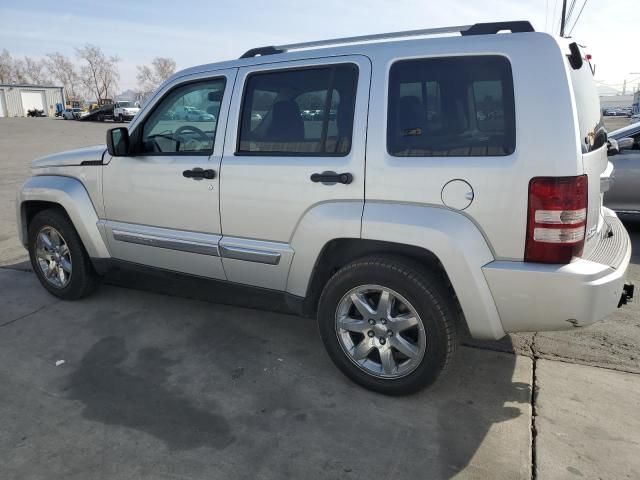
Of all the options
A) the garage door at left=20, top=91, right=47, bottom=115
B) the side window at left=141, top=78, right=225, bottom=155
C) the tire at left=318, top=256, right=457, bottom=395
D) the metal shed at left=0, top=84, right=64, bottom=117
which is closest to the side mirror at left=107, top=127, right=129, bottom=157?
the side window at left=141, top=78, right=225, bottom=155

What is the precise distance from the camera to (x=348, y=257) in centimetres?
314

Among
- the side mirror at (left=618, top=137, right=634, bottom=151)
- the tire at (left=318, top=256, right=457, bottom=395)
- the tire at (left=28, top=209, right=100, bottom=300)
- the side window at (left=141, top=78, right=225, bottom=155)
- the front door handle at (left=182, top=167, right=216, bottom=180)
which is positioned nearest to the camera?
the tire at (left=318, top=256, right=457, bottom=395)

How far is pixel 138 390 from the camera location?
3100mm

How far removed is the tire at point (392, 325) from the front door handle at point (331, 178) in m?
0.48

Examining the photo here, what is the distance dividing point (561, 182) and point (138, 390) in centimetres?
265

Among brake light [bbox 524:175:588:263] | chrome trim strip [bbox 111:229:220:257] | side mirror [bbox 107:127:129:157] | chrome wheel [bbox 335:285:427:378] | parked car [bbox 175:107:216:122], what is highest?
parked car [bbox 175:107:216:122]

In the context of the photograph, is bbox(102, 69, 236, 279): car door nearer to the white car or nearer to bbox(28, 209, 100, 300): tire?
bbox(28, 209, 100, 300): tire

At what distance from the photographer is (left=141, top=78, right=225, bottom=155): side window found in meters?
3.50

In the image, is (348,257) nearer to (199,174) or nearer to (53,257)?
(199,174)

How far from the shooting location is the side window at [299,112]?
9.68 ft

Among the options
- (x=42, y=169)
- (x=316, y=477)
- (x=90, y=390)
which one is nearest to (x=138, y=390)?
(x=90, y=390)

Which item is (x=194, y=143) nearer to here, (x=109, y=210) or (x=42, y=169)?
(x=109, y=210)

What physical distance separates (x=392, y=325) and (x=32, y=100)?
76.6 m

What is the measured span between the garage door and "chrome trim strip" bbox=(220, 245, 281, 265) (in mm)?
73372
